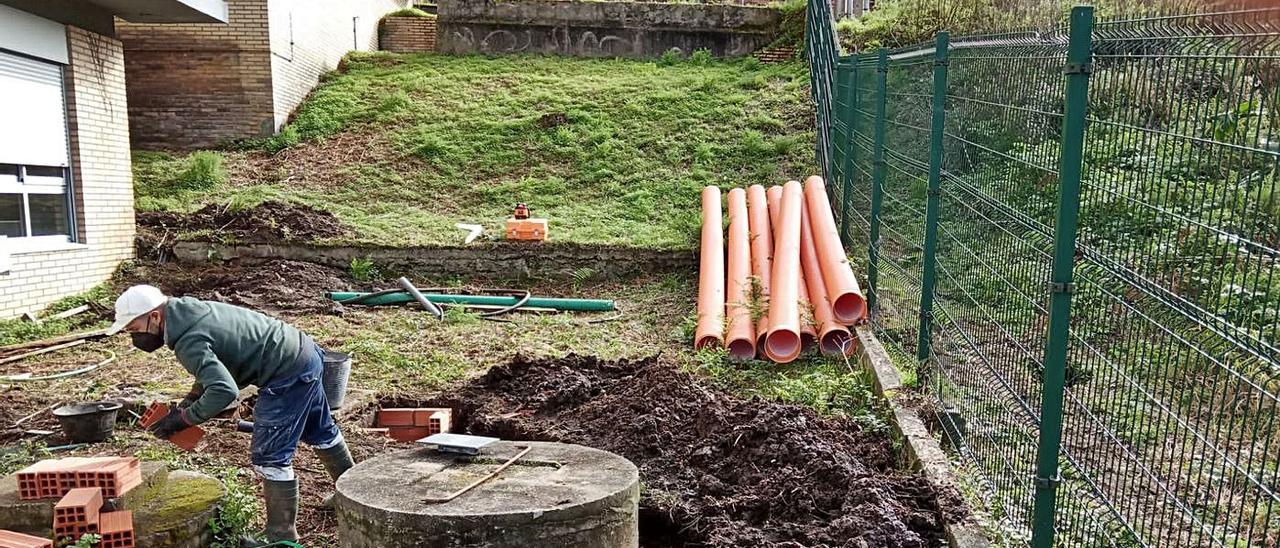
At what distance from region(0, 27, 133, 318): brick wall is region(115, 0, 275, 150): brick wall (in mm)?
3719

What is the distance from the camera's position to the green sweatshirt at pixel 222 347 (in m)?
4.61

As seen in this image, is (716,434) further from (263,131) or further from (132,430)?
(263,131)

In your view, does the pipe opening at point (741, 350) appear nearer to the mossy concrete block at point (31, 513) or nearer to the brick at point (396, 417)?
the brick at point (396, 417)

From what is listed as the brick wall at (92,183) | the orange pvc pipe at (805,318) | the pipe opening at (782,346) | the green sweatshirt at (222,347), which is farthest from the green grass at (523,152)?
the green sweatshirt at (222,347)

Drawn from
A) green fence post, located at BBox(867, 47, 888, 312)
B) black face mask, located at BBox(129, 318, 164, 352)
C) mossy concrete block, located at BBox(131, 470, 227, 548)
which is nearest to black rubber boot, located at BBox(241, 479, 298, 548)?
mossy concrete block, located at BBox(131, 470, 227, 548)

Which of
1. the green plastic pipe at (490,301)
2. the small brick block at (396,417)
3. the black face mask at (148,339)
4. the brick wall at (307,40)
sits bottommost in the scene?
the small brick block at (396,417)

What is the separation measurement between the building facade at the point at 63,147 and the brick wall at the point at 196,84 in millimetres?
3423

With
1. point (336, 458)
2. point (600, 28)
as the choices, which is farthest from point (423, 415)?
point (600, 28)

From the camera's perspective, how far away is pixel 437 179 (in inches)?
539

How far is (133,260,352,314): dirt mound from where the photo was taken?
396 inches

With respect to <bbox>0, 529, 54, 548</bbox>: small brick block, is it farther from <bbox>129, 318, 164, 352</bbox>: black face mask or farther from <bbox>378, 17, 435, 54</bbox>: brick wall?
<bbox>378, 17, 435, 54</bbox>: brick wall

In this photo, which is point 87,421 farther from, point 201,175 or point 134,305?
point 201,175

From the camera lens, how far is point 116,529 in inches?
179

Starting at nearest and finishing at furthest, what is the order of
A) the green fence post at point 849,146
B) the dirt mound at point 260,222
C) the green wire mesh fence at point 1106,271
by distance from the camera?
1. the green wire mesh fence at point 1106,271
2. the green fence post at point 849,146
3. the dirt mound at point 260,222
